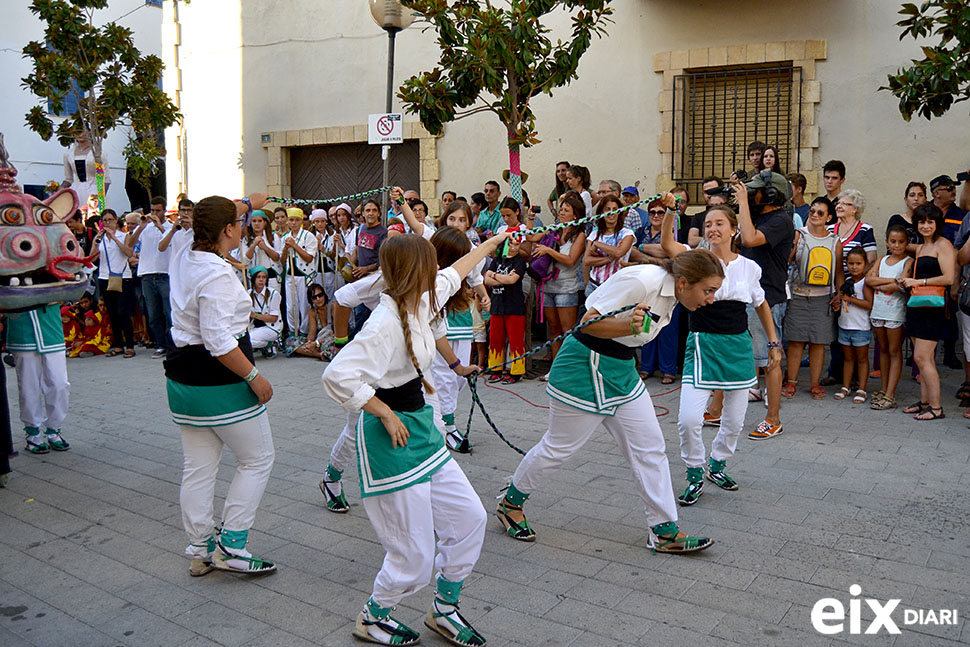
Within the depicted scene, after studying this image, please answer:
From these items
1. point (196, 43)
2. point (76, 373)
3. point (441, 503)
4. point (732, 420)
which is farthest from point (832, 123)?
point (196, 43)

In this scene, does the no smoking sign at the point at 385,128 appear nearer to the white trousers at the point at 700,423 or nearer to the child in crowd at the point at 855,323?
the child in crowd at the point at 855,323

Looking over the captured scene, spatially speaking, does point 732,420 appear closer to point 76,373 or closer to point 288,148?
point 76,373

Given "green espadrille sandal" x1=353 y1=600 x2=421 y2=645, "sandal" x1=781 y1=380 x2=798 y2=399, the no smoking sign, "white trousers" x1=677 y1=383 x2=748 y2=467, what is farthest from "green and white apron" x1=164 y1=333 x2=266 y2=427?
the no smoking sign

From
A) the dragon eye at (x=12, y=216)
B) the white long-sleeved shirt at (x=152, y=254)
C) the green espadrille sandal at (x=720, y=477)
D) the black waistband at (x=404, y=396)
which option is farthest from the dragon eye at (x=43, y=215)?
the white long-sleeved shirt at (x=152, y=254)

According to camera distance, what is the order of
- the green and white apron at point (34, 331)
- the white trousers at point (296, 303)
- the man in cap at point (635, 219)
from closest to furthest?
the green and white apron at point (34, 331)
the man in cap at point (635, 219)
the white trousers at point (296, 303)

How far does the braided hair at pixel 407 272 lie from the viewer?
3.36 m

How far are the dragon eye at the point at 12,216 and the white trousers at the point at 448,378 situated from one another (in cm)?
280

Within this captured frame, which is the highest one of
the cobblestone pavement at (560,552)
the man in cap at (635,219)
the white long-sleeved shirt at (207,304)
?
the man in cap at (635,219)

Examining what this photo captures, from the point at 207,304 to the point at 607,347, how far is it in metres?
1.93

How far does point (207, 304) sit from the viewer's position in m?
3.92

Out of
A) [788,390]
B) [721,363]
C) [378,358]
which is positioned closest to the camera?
[378,358]

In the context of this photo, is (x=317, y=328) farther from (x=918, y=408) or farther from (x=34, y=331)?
(x=918, y=408)

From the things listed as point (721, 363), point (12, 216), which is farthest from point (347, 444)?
point (12, 216)

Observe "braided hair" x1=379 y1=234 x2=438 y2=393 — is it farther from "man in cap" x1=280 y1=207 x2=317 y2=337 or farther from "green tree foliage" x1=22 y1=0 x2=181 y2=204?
"green tree foliage" x1=22 y1=0 x2=181 y2=204
